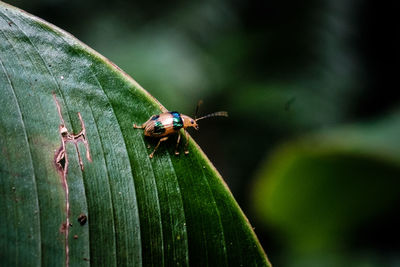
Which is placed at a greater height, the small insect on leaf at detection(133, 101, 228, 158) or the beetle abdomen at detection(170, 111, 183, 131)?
the beetle abdomen at detection(170, 111, 183, 131)

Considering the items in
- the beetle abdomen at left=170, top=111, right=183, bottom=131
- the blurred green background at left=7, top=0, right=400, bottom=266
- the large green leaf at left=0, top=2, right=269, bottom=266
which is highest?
the blurred green background at left=7, top=0, right=400, bottom=266

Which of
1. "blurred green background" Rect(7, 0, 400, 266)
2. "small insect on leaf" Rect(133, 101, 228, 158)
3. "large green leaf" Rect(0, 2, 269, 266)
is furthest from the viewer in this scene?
"blurred green background" Rect(7, 0, 400, 266)

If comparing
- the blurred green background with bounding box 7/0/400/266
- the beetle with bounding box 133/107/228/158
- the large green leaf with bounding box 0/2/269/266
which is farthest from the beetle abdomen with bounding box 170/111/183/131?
the blurred green background with bounding box 7/0/400/266

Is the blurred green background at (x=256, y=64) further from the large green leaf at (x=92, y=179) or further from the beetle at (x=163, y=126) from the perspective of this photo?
the large green leaf at (x=92, y=179)

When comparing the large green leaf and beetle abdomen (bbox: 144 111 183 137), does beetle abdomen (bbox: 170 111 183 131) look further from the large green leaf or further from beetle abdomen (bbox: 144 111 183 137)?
the large green leaf

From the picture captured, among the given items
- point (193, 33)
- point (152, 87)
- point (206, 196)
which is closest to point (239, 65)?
point (193, 33)

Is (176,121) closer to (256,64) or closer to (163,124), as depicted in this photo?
(163,124)

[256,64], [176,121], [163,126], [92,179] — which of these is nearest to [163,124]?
[163,126]

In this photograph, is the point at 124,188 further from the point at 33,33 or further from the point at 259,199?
the point at 259,199
